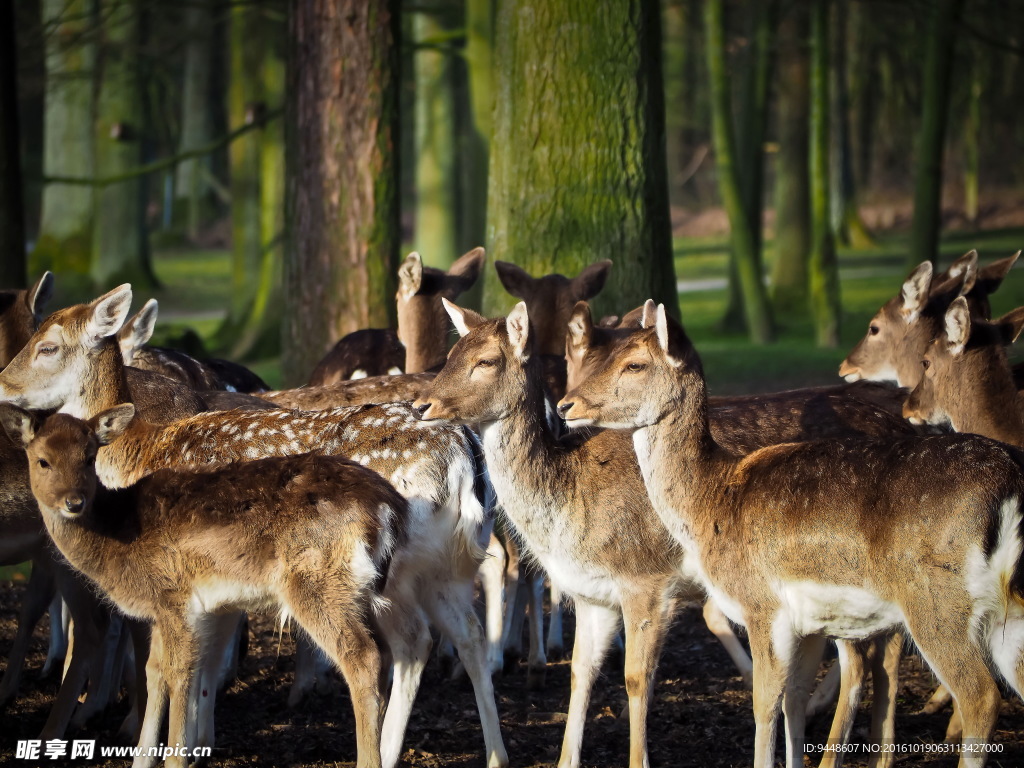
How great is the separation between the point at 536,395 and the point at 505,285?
2751 mm

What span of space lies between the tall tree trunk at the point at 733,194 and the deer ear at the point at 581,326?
8340mm

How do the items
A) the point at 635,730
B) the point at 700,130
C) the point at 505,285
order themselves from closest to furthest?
the point at 635,730, the point at 505,285, the point at 700,130

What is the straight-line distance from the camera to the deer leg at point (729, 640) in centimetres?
608

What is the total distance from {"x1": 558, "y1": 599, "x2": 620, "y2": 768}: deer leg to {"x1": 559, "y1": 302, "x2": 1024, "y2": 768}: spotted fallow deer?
565mm

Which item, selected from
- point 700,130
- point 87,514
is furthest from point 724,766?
point 700,130

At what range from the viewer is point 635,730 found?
5055mm

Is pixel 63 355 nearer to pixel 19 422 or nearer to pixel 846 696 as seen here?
pixel 19 422

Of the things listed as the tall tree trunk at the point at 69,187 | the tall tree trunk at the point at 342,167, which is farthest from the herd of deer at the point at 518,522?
the tall tree trunk at the point at 69,187

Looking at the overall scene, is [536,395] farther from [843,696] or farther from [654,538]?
[843,696]

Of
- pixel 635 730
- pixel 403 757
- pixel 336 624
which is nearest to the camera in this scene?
pixel 336 624

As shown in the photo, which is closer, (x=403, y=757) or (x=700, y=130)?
(x=403, y=757)

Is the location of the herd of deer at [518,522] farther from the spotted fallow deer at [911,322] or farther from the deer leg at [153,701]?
the spotted fallow deer at [911,322]

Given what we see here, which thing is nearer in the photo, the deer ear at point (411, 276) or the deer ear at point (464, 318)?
the deer ear at point (464, 318)

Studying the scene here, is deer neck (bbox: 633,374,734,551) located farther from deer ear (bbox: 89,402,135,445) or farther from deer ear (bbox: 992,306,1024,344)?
deer ear (bbox: 992,306,1024,344)
